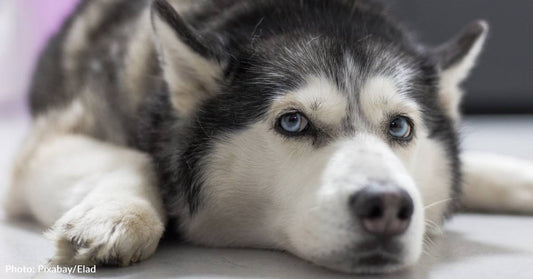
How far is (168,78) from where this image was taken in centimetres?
221

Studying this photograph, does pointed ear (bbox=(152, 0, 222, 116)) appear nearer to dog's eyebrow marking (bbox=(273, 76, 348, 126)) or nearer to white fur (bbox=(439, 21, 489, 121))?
dog's eyebrow marking (bbox=(273, 76, 348, 126))

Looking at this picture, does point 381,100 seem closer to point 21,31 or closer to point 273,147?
point 273,147

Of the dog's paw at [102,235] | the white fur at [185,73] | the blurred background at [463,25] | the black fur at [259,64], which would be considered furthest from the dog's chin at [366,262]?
the blurred background at [463,25]

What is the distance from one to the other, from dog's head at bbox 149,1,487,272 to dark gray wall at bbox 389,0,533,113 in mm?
3985

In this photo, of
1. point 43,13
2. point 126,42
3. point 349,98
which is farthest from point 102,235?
point 43,13

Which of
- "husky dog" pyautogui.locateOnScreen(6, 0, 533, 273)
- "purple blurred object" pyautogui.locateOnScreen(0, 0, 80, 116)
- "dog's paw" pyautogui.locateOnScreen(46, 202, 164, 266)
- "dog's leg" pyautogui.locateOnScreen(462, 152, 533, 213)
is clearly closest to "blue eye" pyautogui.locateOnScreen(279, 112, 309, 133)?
Result: "husky dog" pyautogui.locateOnScreen(6, 0, 533, 273)

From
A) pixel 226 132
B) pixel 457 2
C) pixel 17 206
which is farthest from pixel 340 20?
pixel 457 2

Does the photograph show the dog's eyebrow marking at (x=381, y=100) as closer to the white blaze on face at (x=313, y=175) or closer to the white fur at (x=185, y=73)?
the white blaze on face at (x=313, y=175)

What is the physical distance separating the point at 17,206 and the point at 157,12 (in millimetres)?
1174

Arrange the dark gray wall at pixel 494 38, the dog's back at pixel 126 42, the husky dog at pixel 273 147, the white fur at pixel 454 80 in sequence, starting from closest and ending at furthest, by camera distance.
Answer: the husky dog at pixel 273 147
the dog's back at pixel 126 42
the white fur at pixel 454 80
the dark gray wall at pixel 494 38

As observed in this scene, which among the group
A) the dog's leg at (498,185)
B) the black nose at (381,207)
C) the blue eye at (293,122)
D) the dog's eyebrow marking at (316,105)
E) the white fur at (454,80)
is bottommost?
the black nose at (381,207)

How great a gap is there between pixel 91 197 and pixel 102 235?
0.23m

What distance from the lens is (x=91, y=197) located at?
203 centimetres

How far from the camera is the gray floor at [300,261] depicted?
1.84 metres
